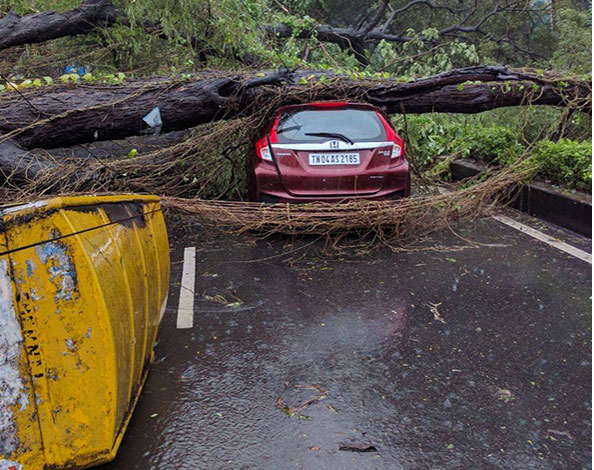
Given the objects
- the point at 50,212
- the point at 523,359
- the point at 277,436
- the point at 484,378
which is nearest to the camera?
the point at 50,212

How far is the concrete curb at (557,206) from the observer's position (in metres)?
7.46

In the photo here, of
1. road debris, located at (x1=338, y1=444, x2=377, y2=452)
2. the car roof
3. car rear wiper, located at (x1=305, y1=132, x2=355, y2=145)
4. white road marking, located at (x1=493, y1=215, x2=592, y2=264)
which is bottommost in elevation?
white road marking, located at (x1=493, y1=215, x2=592, y2=264)

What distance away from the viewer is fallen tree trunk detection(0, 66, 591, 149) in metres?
7.09

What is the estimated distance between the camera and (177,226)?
331 inches

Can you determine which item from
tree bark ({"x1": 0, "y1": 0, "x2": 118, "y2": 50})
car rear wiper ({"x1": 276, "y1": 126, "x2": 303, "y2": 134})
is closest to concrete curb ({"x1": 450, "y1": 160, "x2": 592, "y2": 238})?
car rear wiper ({"x1": 276, "y1": 126, "x2": 303, "y2": 134})

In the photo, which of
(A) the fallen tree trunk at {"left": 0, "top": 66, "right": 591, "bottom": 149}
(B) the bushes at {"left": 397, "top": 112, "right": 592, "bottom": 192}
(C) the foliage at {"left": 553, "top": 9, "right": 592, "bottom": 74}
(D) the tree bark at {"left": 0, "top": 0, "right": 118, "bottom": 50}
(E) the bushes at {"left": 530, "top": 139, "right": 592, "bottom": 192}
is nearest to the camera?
(A) the fallen tree trunk at {"left": 0, "top": 66, "right": 591, "bottom": 149}

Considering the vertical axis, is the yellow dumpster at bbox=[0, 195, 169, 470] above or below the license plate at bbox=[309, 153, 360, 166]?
above

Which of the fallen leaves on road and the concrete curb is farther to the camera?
the concrete curb

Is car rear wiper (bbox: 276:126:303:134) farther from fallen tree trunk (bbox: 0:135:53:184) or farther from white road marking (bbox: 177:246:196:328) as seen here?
fallen tree trunk (bbox: 0:135:53:184)

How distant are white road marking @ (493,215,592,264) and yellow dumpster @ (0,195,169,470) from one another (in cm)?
541

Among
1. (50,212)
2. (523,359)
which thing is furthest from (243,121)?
(50,212)

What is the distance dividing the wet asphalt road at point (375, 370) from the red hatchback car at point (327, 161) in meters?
1.10

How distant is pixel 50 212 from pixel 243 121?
5.88m

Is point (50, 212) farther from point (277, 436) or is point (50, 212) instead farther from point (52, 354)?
point (277, 436)
